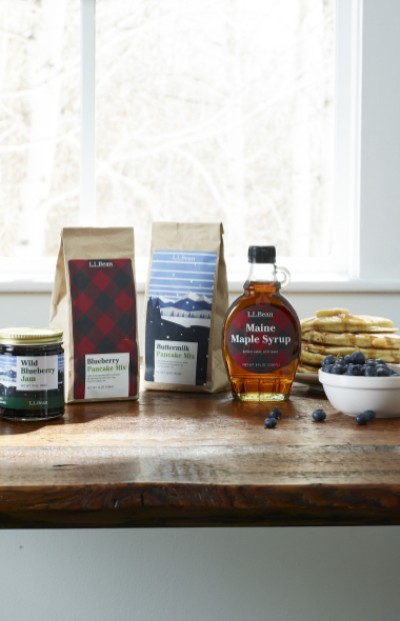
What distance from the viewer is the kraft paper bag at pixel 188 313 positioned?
1.53 metres

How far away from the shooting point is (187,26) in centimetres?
262

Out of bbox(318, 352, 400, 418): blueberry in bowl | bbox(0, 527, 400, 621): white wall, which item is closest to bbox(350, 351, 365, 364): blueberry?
bbox(318, 352, 400, 418): blueberry in bowl

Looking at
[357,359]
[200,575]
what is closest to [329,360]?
[357,359]

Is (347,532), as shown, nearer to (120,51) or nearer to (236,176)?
(236,176)

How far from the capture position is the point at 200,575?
6.18 feet

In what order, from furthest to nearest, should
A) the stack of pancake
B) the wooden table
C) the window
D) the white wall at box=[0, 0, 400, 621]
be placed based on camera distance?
the window
the white wall at box=[0, 0, 400, 621]
the stack of pancake
the wooden table

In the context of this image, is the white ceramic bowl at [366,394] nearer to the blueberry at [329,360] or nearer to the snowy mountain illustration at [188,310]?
the blueberry at [329,360]

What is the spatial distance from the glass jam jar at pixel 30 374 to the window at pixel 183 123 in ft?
4.39

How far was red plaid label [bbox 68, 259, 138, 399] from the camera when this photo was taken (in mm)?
1433

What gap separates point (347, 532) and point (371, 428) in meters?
0.73

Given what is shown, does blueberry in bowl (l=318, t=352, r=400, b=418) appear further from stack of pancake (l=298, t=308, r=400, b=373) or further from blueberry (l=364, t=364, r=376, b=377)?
stack of pancake (l=298, t=308, r=400, b=373)

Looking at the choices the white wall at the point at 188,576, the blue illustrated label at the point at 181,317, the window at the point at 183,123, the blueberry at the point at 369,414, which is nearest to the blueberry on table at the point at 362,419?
the blueberry at the point at 369,414

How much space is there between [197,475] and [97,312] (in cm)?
52

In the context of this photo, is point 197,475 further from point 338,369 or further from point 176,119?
point 176,119
